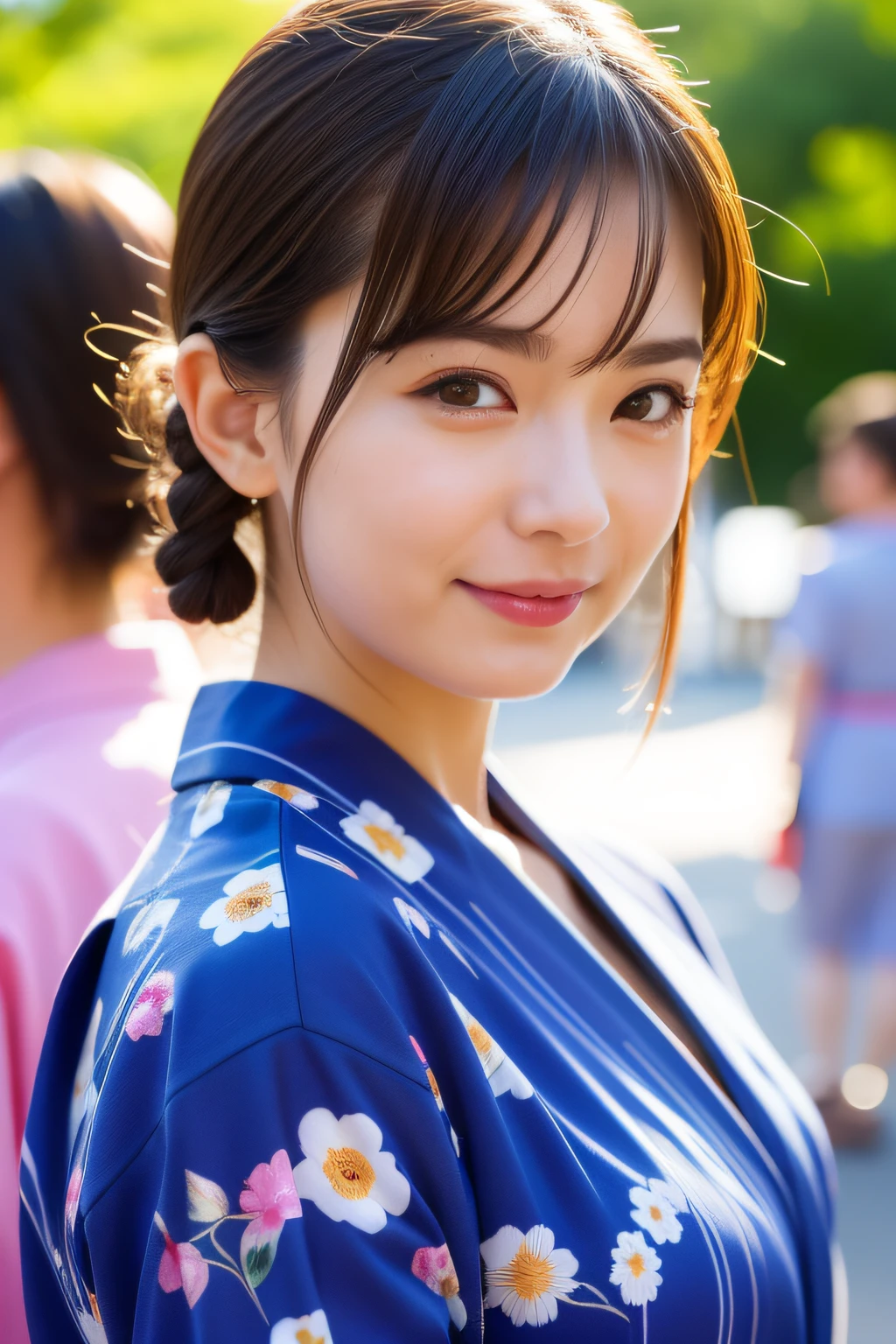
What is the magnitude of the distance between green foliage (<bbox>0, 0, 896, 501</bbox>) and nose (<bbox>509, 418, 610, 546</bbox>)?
28.6ft

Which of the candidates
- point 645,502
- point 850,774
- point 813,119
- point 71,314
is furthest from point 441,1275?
point 813,119

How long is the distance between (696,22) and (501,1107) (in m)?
14.0

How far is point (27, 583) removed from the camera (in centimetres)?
158

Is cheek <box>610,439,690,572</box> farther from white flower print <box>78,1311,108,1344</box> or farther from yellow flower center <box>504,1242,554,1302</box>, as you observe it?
white flower print <box>78,1311,108,1344</box>

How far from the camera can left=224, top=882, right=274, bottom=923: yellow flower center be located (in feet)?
2.78

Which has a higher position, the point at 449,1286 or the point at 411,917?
the point at 411,917

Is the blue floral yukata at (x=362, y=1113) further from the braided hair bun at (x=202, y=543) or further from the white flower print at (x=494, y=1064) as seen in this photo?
the braided hair bun at (x=202, y=543)

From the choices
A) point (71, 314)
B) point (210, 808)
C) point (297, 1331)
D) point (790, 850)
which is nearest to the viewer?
point (297, 1331)

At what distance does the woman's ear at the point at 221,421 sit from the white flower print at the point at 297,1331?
613mm

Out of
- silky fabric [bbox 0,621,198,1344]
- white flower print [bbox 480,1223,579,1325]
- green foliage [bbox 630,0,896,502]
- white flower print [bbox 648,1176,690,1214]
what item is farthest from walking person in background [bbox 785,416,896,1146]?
green foliage [bbox 630,0,896,502]

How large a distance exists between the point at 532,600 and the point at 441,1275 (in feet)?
1.51

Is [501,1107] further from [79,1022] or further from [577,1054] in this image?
[79,1022]

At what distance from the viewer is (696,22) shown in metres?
13.1

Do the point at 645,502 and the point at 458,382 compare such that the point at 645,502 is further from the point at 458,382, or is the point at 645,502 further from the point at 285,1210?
the point at 285,1210
